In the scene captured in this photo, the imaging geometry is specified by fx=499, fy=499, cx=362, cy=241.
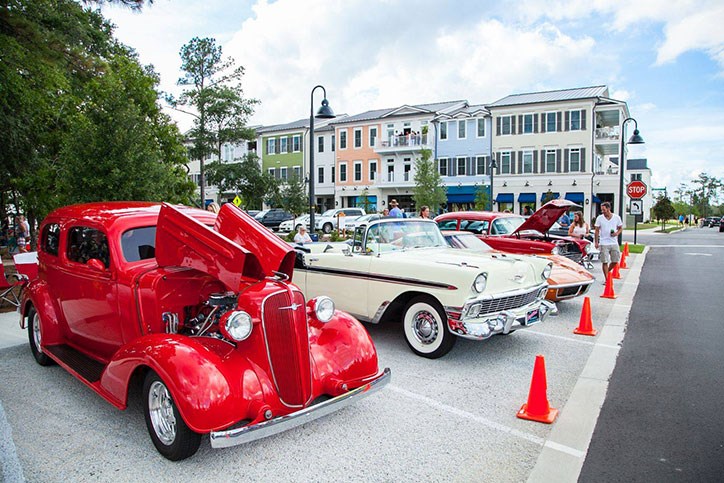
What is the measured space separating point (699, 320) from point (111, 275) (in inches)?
335

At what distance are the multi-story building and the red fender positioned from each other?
37620mm

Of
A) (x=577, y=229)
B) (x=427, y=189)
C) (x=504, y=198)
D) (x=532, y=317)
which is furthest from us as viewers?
(x=504, y=198)

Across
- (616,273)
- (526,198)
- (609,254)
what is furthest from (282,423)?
(526,198)

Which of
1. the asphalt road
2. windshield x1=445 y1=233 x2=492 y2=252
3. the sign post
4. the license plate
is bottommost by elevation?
the asphalt road

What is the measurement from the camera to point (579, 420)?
4266mm

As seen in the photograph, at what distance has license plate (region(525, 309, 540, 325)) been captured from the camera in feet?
19.6

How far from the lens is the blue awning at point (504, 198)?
41.4 meters

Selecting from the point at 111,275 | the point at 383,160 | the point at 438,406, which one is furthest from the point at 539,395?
the point at 383,160

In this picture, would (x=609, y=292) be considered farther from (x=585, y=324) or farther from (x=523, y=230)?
(x=585, y=324)

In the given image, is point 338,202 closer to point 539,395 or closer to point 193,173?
point 193,173

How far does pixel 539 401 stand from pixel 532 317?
1925 millimetres

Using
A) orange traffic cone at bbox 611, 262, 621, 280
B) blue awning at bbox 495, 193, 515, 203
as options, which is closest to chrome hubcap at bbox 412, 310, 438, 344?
orange traffic cone at bbox 611, 262, 621, 280

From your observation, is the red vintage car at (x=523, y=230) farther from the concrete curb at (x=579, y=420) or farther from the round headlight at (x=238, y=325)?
the round headlight at (x=238, y=325)

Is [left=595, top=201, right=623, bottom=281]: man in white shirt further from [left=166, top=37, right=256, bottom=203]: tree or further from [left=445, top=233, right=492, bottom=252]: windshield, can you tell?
[left=166, top=37, right=256, bottom=203]: tree
